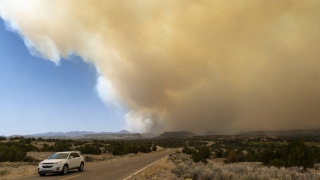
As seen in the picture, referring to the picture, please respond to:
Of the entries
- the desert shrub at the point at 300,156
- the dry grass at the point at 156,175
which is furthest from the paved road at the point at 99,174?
the desert shrub at the point at 300,156

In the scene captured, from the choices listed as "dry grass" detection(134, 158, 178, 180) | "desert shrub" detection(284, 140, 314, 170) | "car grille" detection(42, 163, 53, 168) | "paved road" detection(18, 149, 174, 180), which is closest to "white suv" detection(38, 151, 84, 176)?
"car grille" detection(42, 163, 53, 168)

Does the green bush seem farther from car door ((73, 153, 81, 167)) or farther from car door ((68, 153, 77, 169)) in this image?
car door ((68, 153, 77, 169))

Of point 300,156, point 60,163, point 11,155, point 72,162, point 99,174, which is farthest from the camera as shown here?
point 11,155

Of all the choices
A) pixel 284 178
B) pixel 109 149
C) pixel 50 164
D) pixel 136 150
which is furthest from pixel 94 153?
pixel 284 178

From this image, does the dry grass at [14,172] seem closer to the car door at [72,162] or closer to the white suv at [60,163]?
the white suv at [60,163]

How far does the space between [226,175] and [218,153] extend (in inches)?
1862

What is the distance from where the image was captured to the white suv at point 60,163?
20.5 metres

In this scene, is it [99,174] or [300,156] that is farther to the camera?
[300,156]

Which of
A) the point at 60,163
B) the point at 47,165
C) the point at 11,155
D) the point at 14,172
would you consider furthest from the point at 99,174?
the point at 11,155

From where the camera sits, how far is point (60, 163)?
2095 cm

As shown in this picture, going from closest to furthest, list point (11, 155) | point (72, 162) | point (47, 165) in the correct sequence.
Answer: point (47, 165), point (72, 162), point (11, 155)

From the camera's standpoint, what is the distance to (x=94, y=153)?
5997 cm

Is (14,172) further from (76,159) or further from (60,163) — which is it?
(60,163)

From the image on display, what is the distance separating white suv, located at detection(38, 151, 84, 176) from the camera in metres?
20.5
